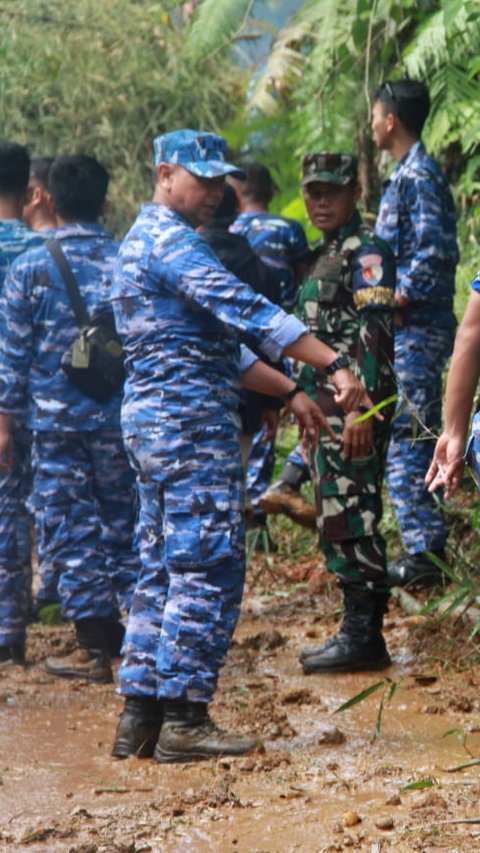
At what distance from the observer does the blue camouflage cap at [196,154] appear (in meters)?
4.69

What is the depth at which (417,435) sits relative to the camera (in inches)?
253

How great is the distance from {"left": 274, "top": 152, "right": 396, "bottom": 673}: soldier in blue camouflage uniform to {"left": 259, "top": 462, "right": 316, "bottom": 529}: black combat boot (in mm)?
1658

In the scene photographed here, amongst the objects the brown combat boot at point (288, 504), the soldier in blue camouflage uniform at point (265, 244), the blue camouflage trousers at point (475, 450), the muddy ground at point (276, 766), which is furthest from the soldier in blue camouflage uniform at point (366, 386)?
the blue camouflage trousers at point (475, 450)

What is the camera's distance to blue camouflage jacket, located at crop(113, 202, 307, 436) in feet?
14.4

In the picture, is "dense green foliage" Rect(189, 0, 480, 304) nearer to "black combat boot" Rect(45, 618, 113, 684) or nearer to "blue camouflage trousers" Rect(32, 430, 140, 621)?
"blue camouflage trousers" Rect(32, 430, 140, 621)

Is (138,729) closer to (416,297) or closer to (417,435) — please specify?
(417,435)

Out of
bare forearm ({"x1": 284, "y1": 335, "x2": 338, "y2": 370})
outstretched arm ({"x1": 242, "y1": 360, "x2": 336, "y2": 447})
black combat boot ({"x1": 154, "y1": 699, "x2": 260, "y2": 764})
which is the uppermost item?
bare forearm ({"x1": 284, "y1": 335, "x2": 338, "y2": 370})

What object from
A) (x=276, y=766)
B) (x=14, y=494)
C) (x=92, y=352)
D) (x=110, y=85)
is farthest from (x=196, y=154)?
(x=110, y=85)

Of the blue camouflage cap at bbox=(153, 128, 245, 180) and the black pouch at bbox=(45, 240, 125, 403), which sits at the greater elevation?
the blue camouflage cap at bbox=(153, 128, 245, 180)

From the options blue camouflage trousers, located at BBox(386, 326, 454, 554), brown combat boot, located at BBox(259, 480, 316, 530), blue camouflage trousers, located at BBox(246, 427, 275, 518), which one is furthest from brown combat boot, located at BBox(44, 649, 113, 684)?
blue camouflage trousers, located at BBox(246, 427, 275, 518)

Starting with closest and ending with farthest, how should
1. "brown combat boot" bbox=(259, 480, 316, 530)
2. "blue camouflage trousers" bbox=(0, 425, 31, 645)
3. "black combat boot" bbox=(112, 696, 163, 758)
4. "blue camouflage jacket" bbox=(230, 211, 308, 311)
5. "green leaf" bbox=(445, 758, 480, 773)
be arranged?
"green leaf" bbox=(445, 758, 480, 773)
"black combat boot" bbox=(112, 696, 163, 758)
"blue camouflage trousers" bbox=(0, 425, 31, 645)
"brown combat boot" bbox=(259, 480, 316, 530)
"blue camouflage jacket" bbox=(230, 211, 308, 311)

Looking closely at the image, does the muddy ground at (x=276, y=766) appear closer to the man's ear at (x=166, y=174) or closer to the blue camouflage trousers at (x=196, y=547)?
the blue camouflage trousers at (x=196, y=547)

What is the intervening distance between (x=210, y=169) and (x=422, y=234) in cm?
186

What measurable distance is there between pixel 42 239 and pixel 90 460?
1.01m
